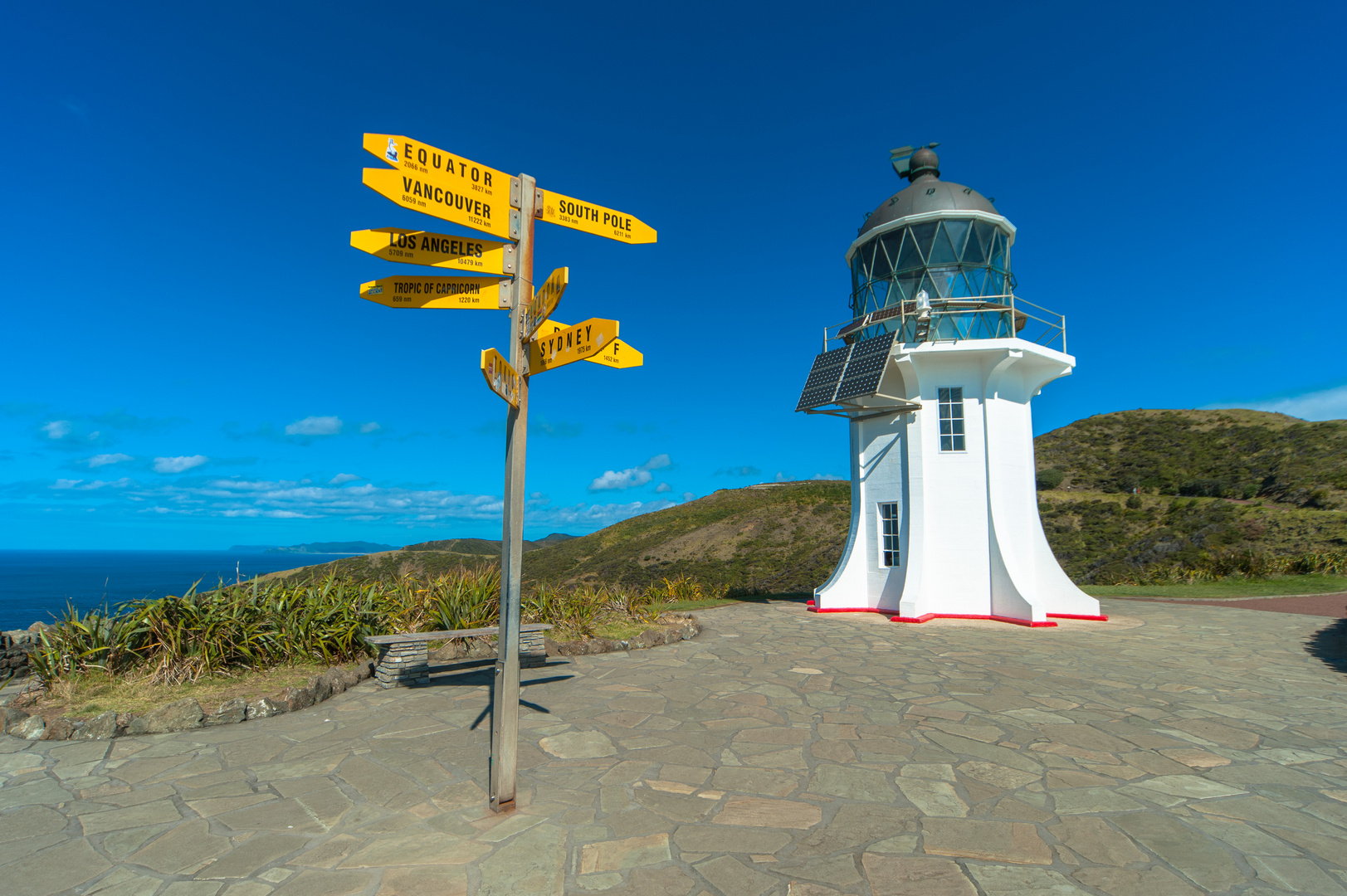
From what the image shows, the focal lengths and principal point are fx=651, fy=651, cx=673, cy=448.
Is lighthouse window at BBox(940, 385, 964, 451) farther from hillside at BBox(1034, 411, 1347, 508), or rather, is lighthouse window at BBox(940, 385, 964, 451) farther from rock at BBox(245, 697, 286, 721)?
hillside at BBox(1034, 411, 1347, 508)

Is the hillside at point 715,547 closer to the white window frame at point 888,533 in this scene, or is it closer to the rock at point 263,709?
the white window frame at point 888,533

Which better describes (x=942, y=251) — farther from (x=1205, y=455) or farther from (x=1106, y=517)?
(x=1205, y=455)

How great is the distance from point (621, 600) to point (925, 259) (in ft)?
28.9

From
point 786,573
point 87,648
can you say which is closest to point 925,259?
point 87,648

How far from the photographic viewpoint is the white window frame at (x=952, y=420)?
12.5 meters

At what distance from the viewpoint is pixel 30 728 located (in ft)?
15.9

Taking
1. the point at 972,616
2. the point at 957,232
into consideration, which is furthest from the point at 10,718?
the point at 957,232

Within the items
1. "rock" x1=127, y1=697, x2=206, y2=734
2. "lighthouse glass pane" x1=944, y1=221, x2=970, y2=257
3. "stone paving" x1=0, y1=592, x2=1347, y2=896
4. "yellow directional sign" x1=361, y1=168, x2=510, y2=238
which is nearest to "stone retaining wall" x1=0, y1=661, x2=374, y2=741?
"rock" x1=127, y1=697, x2=206, y2=734

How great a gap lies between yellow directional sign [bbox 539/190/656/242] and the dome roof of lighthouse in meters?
10.6

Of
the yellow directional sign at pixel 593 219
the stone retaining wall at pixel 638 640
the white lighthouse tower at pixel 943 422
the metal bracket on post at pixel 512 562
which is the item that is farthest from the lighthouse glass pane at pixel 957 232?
the metal bracket on post at pixel 512 562

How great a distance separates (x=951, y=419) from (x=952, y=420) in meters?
0.02

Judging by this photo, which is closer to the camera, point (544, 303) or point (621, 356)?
point (544, 303)

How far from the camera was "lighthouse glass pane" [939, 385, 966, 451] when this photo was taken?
1253 centimetres

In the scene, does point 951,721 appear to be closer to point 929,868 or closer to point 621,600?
point 929,868
